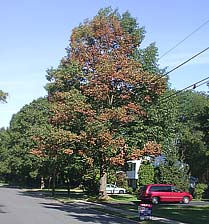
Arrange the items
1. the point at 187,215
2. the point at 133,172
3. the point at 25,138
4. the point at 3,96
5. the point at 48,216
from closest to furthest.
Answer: the point at 3,96 < the point at 48,216 < the point at 187,215 < the point at 133,172 < the point at 25,138

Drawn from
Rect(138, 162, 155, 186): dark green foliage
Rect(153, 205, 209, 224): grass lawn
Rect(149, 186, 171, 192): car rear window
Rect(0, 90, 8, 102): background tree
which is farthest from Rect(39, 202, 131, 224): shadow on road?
Rect(138, 162, 155, 186): dark green foliage

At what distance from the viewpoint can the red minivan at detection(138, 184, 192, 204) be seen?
1711 inches

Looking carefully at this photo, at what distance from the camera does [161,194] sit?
1735 inches

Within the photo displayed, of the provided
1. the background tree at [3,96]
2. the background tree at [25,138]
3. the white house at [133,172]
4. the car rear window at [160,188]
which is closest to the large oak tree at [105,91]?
the car rear window at [160,188]

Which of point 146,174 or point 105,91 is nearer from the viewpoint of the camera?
point 105,91

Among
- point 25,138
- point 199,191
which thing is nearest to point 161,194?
point 199,191

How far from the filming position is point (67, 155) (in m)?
45.8

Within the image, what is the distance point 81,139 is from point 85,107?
277cm

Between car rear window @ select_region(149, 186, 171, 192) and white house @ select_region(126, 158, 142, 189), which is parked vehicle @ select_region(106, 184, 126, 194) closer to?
white house @ select_region(126, 158, 142, 189)

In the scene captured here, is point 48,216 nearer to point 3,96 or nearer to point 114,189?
point 3,96

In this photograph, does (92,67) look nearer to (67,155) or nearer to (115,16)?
(115,16)

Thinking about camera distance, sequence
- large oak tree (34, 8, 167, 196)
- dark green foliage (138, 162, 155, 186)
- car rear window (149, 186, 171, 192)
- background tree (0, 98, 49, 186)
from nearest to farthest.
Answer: large oak tree (34, 8, 167, 196) → car rear window (149, 186, 171, 192) → dark green foliage (138, 162, 155, 186) → background tree (0, 98, 49, 186)

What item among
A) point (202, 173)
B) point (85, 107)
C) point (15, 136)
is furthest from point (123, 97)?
point (15, 136)

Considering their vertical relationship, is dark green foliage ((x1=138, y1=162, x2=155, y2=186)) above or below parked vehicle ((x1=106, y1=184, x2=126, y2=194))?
above
